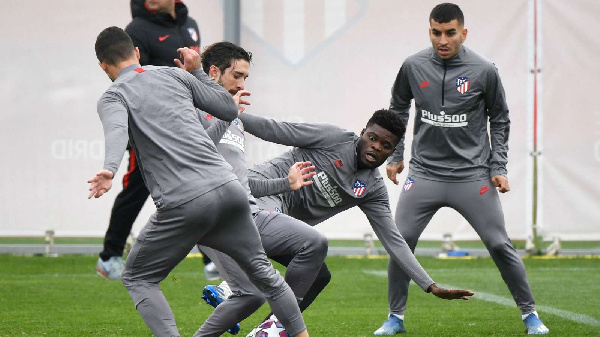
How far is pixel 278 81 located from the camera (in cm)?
1059

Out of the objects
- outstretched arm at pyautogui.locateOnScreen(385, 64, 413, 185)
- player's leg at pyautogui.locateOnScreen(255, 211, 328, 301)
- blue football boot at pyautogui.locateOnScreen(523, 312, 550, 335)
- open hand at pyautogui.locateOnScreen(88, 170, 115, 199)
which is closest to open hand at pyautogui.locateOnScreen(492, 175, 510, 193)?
outstretched arm at pyautogui.locateOnScreen(385, 64, 413, 185)

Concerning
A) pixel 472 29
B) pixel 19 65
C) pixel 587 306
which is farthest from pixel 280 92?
pixel 587 306

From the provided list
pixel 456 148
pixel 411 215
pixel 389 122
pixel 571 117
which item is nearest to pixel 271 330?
pixel 389 122

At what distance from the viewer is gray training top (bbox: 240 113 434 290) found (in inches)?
206

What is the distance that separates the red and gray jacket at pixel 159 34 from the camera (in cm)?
802

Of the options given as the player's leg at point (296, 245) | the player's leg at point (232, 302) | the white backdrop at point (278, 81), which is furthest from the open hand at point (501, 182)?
the white backdrop at point (278, 81)

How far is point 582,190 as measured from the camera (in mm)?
10445

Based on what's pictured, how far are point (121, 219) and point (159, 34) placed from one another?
1.55 m

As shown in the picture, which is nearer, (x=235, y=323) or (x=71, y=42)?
(x=235, y=323)

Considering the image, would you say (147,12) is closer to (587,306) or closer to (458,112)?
(458,112)

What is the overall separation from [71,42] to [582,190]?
567 centimetres

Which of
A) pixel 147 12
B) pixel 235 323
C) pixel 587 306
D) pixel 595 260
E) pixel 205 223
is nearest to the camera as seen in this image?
pixel 205 223

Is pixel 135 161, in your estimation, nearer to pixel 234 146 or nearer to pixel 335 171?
pixel 335 171

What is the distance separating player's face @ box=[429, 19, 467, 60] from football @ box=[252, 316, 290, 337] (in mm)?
1997
